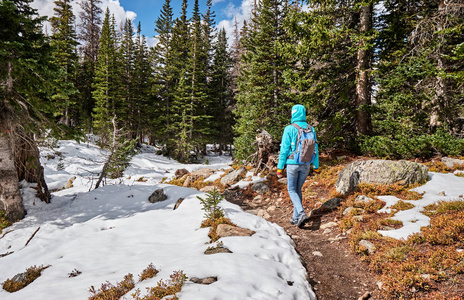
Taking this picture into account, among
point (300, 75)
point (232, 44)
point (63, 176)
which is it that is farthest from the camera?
point (232, 44)

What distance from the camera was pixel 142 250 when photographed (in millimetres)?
4547

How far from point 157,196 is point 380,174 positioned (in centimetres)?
812

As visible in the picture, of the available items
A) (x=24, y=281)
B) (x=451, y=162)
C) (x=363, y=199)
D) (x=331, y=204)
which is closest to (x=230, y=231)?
(x=331, y=204)

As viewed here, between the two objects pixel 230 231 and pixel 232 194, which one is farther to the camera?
pixel 232 194

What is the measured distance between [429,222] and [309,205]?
309 centimetres

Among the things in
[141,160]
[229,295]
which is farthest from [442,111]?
[141,160]

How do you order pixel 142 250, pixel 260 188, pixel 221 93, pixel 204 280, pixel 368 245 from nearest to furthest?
1. pixel 204 280
2. pixel 368 245
3. pixel 142 250
4. pixel 260 188
5. pixel 221 93

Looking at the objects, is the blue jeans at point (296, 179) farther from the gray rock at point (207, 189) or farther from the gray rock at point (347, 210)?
the gray rock at point (207, 189)

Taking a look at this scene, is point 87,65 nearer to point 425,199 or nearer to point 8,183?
point 8,183

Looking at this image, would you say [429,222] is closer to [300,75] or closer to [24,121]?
[300,75]

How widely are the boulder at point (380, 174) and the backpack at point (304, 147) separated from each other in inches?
93.4

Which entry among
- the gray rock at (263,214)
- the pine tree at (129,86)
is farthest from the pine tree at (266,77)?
the pine tree at (129,86)

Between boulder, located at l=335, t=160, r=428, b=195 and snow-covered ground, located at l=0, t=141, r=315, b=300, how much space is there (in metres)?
3.00

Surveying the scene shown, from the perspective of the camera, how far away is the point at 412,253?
3680 mm
